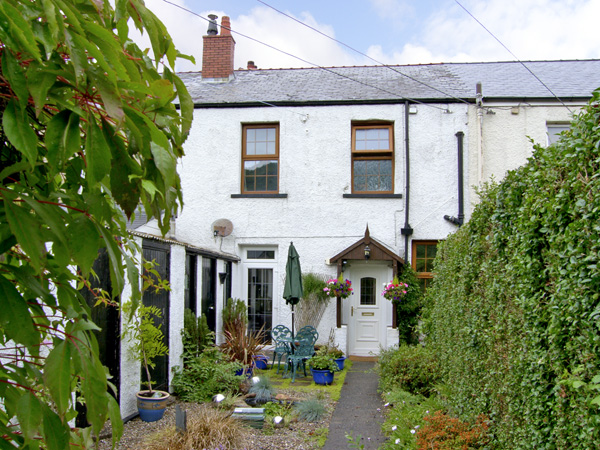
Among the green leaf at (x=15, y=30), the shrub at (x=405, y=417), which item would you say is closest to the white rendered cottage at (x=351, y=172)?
the shrub at (x=405, y=417)

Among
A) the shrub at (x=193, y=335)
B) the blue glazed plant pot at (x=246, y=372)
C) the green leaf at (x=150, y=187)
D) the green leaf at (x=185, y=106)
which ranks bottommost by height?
the blue glazed plant pot at (x=246, y=372)

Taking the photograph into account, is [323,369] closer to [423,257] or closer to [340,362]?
[340,362]

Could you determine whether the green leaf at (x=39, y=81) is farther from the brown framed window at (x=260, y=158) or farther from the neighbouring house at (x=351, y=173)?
the brown framed window at (x=260, y=158)

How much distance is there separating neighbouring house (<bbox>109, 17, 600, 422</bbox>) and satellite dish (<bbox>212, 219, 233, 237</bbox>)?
2 centimetres

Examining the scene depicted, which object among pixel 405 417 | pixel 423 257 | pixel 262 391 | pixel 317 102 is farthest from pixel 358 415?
pixel 317 102

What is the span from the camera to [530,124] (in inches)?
446

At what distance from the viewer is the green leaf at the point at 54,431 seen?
84cm

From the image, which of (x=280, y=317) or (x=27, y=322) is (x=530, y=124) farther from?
(x=27, y=322)

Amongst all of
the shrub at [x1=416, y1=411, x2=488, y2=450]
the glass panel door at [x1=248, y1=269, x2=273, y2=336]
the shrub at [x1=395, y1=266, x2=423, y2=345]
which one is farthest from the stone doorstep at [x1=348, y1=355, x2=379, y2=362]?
the shrub at [x1=416, y1=411, x2=488, y2=450]

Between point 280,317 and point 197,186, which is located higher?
point 197,186

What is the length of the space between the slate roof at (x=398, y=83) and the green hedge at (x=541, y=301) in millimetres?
7716

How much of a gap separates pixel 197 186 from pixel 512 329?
9509 millimetres

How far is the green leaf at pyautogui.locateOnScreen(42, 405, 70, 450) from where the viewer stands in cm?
84

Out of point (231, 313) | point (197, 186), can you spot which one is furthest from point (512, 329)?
point (197, 186)
